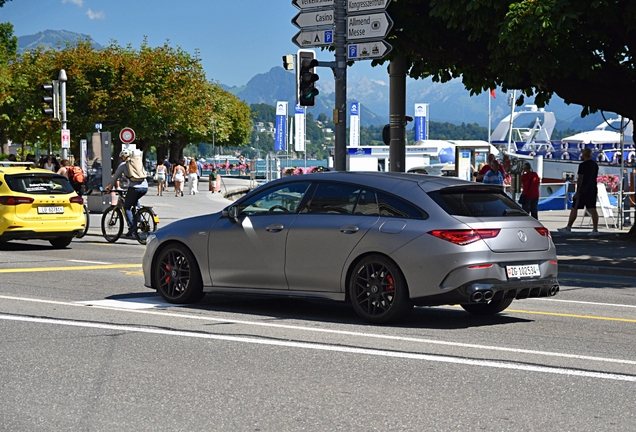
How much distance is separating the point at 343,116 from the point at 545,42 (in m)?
4.02

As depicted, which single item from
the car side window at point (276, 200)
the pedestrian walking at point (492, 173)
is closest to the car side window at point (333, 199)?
the car side window at point (276, 200)

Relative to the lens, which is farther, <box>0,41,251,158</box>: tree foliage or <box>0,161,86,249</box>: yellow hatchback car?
<box>0,41,251,158</box>: tree foliage

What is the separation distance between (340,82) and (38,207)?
5.95 meters

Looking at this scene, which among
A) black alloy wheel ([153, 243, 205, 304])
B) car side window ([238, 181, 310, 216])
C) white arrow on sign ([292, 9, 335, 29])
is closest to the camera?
car side window ([238, 181, 310, 216])

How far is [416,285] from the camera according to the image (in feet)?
28.4

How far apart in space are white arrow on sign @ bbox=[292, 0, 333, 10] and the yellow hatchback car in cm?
546

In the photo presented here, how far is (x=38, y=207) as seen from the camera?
58.3ft

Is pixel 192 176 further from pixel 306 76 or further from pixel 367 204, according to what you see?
pixel 367 204

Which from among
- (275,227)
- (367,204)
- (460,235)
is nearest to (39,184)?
(275,227)

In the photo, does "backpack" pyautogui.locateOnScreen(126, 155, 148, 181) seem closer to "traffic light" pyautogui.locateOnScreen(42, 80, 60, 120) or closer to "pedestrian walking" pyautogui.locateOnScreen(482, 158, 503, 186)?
"pedestrian walking" pyautogui.locateOnScreen(482, 158, 503, 186)

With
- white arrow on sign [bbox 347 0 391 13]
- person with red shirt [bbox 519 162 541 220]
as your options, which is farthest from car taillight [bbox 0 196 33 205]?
person with red shirt [bbox 519 162 541 220]

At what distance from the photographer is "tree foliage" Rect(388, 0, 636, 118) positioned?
16219 millimetres

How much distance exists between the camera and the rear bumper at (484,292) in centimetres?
855

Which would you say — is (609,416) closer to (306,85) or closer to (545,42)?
(545,42)
